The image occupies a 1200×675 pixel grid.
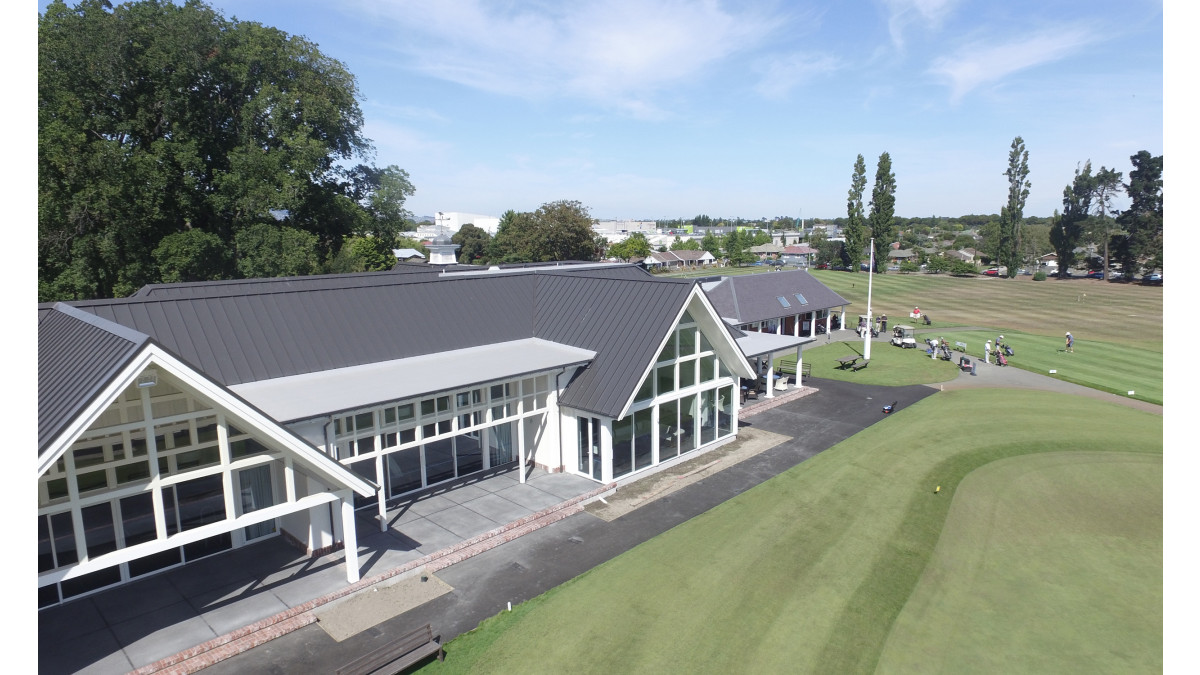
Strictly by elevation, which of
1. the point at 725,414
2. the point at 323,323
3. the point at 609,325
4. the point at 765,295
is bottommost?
the point at 725,414

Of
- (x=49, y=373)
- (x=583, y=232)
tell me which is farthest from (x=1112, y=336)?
(x=49, y=373)

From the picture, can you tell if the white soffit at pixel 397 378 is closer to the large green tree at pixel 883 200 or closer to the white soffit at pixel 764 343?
the white soffit at pixel 764 343

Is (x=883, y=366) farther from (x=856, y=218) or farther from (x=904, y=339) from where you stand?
(x=856, y=218)

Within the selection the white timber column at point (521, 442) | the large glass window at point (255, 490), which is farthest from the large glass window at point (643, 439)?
the large glass window at point (255, 490)

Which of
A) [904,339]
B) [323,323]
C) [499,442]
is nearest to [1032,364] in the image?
[904,339]

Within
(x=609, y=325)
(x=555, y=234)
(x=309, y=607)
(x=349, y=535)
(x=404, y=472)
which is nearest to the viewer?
(x=309, y=607)

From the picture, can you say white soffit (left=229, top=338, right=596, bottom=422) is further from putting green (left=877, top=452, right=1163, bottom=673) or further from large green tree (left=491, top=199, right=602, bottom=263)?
large green tree (left=491, top=199, right=602, bottom=263)

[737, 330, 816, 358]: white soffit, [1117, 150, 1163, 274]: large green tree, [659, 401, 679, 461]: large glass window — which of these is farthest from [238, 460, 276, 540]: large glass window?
[1117, 150, 1163, 274]: large green tree
